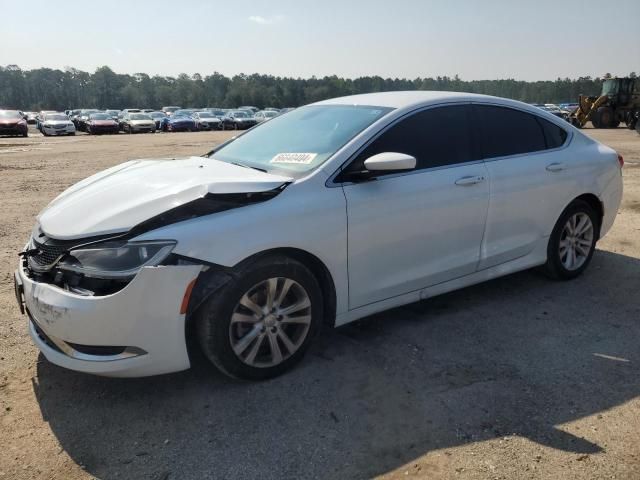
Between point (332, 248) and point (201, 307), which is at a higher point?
point (332, 248)

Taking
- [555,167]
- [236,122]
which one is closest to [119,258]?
[555,167]

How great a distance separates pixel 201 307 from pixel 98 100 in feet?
404

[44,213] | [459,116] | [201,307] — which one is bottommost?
[201,307]

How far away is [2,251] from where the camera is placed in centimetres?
561

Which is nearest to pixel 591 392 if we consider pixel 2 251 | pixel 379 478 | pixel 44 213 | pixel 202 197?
pixel 379 478

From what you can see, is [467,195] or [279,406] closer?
[279,406]

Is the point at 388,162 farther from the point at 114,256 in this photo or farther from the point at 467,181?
the point at 114,256

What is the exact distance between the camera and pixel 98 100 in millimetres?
112750

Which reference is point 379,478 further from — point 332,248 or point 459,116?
point 459,116

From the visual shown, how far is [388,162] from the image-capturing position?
315cm

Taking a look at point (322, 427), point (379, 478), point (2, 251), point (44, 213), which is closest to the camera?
point (379, 478)

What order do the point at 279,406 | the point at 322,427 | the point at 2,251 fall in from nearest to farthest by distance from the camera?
1. the point at 322,427
2. the point at 279,406
3. the point at 2,251

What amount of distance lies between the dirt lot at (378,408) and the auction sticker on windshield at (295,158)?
1.23 meters

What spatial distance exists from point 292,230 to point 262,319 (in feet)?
1.75
